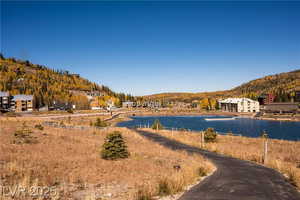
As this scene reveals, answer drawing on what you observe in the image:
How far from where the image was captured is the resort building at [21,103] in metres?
127

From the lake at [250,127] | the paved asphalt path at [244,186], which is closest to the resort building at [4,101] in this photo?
the lake at [250,127]

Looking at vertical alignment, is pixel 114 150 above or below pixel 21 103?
below

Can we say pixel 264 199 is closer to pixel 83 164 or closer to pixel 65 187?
pixel 65 187

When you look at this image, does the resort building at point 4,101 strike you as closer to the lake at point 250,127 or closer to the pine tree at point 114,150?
the lake at point 250,127

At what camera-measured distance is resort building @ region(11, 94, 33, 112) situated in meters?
127

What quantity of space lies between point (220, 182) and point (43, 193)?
8.87m

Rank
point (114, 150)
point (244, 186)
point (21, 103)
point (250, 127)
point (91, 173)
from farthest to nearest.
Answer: point (21, 103)
point (250, 127)
point (114, 150)
point (91, 173)
point (244, 186)

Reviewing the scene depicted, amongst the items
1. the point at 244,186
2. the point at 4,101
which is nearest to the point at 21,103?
the point at 4,101

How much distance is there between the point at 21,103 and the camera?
421 ft

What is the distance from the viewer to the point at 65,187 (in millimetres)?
11844

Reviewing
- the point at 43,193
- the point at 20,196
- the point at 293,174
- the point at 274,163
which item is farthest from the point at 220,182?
the point at 20,196

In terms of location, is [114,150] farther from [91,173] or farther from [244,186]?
[244,186]

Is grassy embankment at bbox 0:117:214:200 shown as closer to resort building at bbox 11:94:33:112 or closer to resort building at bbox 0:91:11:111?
resort building at bbox 0:91:11:111

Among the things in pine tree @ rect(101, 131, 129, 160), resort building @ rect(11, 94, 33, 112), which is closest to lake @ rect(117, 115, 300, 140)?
pine tree @ rect(101, 131, 129, 160)
